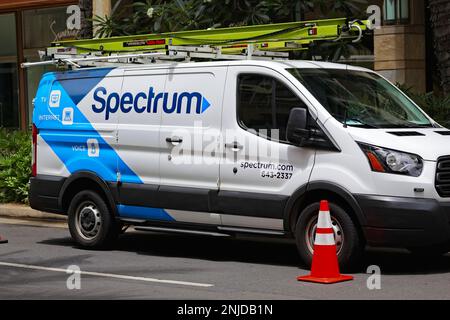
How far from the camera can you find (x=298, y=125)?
9703mm

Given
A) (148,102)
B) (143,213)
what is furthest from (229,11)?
(143,213)

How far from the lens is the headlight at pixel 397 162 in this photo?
925 cm

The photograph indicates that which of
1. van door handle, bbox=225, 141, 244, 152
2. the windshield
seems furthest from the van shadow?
the windshield

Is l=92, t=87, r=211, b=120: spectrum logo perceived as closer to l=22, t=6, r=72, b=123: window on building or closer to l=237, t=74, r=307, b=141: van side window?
l=237, t=74, r=307, b=141: van side window

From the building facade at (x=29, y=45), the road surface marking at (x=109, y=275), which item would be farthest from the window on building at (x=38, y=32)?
the road surface marking at (x=109, y=275)

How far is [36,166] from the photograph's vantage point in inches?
485

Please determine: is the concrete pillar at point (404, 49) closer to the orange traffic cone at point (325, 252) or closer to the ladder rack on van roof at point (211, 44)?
the ladder rack on van roof at point (211, 44)

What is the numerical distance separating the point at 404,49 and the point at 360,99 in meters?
7.41

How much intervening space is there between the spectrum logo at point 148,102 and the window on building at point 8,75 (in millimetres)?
15142

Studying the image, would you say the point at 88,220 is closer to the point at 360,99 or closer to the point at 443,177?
the point at 360,99

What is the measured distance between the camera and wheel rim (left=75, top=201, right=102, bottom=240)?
38.3 feet

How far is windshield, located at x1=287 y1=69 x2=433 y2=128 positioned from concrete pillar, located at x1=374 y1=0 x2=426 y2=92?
6547 mm

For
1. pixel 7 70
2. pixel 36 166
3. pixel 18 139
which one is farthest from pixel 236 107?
pixel 7 70
